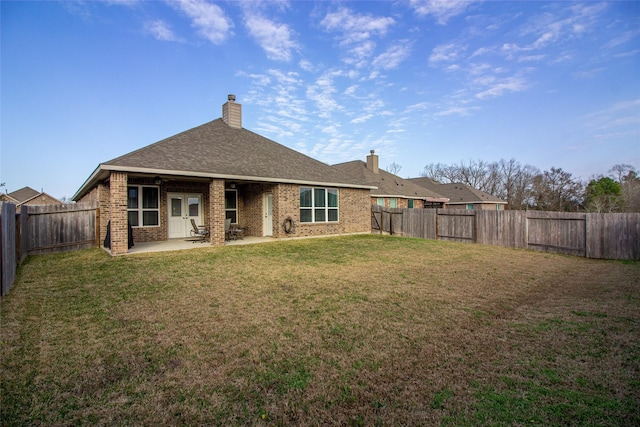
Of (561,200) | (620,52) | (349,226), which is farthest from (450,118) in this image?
(561,200)

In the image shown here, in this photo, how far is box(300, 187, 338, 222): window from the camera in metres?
14.7

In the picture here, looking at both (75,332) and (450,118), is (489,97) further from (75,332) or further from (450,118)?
(75,332)

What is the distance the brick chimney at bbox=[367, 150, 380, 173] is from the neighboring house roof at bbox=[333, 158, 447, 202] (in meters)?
0.21

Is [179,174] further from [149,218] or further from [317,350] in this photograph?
[317,350]

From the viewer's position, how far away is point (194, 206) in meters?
14.1

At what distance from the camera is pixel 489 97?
53.5 ft

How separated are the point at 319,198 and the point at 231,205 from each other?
460 cm

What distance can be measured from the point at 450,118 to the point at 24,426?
75.9ft

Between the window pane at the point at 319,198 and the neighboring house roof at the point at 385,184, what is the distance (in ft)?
29.7

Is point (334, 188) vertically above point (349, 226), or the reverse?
point (334, 188)

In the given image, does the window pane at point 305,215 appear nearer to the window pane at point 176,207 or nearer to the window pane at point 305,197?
the window pane at point 305,197

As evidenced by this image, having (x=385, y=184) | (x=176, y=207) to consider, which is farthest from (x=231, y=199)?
(x=385, y=184)

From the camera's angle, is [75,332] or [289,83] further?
[289,83]

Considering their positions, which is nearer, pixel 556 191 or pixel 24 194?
pixel 24 194
